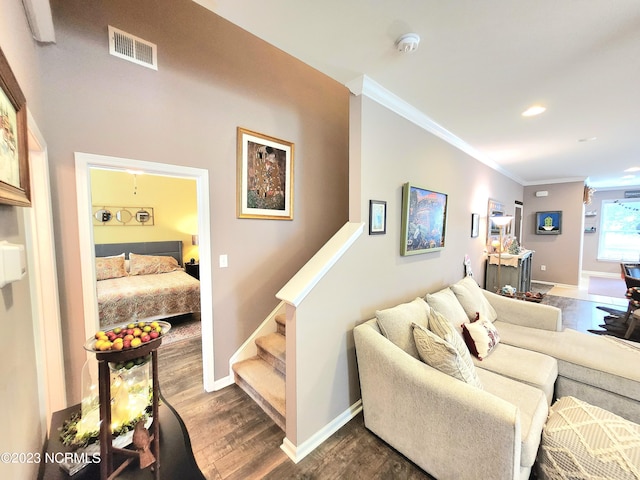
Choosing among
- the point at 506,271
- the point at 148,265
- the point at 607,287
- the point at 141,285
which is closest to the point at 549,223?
the point at 607,287

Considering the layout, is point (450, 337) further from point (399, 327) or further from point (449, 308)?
point (449, 308)

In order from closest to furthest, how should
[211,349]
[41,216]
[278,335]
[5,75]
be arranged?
[5,75], [41,216], [211,349], [278,335]

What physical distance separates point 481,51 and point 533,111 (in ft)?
4.41

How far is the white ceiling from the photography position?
4.25 feet

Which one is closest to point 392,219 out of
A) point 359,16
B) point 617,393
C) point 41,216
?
point 359,16

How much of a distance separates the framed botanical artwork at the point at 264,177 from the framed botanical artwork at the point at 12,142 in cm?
150

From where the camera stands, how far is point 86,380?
1.08 meters

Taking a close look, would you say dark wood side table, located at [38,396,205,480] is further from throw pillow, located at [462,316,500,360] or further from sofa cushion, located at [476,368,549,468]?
throw pillow, located at [462,316,500,360]

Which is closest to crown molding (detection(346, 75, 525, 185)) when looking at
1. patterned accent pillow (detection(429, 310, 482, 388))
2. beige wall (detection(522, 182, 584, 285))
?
patterned accent pillow (detection(429, 310, 482, 388))

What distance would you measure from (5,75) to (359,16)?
4.75ft

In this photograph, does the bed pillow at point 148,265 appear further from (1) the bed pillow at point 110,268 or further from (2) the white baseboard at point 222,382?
(2) the white baseboard at point 222,382

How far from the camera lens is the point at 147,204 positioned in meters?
5.25

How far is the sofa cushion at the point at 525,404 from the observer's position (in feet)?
4.23

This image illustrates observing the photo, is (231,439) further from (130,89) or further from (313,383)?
(130,89)
